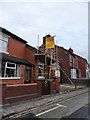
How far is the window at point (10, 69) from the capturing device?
60.6ft

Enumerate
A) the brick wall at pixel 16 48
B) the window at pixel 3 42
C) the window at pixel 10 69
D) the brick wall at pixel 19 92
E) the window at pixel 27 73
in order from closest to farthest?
the brick wall at pixel 19 92 → the window at pixel 10 69 → the window at pixel 3 42 → the brick wall at pixel 16 48 → the window at pixel 27 73

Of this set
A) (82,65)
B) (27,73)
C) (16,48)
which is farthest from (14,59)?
(82,65)

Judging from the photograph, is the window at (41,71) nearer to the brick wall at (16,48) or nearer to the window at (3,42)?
the brick wall at (16,48)

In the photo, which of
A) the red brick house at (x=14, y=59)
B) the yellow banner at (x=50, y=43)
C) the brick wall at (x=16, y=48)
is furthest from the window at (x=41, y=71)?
the brick wall at (x=16, y=48)

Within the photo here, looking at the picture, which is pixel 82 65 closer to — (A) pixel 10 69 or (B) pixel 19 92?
(A) pixel 10 69

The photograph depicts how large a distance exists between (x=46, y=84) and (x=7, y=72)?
3.64 m

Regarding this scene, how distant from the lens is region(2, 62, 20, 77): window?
18.5 metres

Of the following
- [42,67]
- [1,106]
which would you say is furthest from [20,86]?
[42,67]

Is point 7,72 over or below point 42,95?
over

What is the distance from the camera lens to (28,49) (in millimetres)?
23578

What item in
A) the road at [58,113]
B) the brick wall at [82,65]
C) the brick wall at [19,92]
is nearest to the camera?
the road at [58,113]

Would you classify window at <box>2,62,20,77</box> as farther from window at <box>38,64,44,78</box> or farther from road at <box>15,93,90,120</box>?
road at <box>15,93,90,120</box>

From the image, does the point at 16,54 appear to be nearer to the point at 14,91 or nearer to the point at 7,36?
the point at 7,36

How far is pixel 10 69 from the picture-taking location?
768 inches
